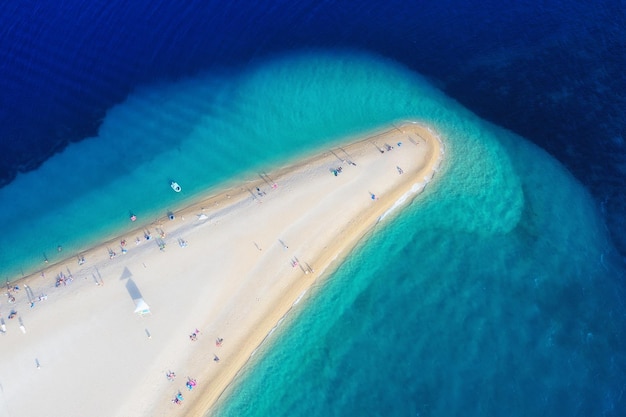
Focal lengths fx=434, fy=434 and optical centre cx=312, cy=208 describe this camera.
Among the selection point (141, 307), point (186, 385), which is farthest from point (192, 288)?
point (186, 385)

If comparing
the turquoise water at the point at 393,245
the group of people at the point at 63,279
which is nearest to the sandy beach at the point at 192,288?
the group of people at the point at 63,279

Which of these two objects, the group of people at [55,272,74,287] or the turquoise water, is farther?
the group of people at [55,272,74,287]

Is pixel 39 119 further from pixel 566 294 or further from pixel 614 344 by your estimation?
pixel 614 344

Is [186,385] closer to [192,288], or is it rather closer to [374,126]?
[192,288]

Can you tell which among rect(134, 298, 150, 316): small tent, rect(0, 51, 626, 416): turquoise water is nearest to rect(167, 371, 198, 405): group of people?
rect(0, 51, 626, 416): turquoise water

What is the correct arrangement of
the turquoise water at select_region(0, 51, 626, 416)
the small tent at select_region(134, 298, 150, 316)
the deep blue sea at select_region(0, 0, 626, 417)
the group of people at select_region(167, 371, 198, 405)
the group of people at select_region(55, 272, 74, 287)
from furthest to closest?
the group of people at select_region(55, 272, 74, 287)
the small tent at select_region(134, 298, 150, 316)
the deep blue sea at select_region(0, 0, 626, 417)
the turquoise water at select_region(0, 51, 626, 416)
the group of people at select_region(167, 371, 198, 405)

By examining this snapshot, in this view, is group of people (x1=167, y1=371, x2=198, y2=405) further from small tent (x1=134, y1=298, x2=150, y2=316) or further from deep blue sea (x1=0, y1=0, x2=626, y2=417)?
small tent (x1=134, y1=298, x2=150, y2=316)
